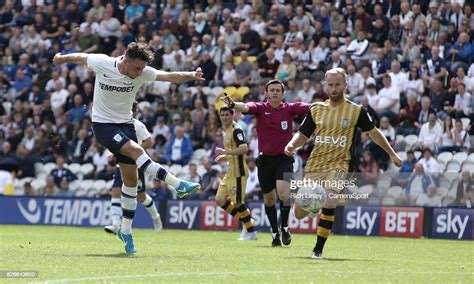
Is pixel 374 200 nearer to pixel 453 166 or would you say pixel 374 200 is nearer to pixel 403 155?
pixel 403 155

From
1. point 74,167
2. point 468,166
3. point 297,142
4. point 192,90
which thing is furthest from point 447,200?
point 74,167

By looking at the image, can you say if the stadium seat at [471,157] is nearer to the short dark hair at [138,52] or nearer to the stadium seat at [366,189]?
the stadium seat at [366,189]

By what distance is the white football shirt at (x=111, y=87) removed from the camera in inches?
530

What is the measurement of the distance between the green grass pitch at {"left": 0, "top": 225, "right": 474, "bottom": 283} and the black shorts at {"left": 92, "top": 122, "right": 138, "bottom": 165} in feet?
4.17

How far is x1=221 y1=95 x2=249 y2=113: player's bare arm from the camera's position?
14.7m

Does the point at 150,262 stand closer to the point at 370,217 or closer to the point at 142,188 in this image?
the point at 142,188

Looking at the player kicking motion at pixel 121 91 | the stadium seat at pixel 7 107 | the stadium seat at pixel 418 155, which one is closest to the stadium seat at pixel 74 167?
the stadium seat at pixel 7 107

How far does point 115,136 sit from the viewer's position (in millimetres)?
13234

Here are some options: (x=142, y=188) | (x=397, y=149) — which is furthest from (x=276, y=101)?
(x=397, y=149)

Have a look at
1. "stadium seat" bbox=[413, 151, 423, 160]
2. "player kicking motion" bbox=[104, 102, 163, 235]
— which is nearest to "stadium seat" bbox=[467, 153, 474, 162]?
"stadium seat" bbox=[413, 151, 423, 160]

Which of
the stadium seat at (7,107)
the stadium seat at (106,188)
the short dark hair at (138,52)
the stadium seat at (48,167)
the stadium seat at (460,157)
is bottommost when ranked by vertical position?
the stadium seat at (106,188)

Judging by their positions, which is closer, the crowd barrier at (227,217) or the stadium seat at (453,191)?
the stadium seat at (453,191)

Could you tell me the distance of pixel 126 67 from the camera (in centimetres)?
→ 1332

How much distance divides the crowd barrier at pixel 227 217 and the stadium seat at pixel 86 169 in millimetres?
1583
